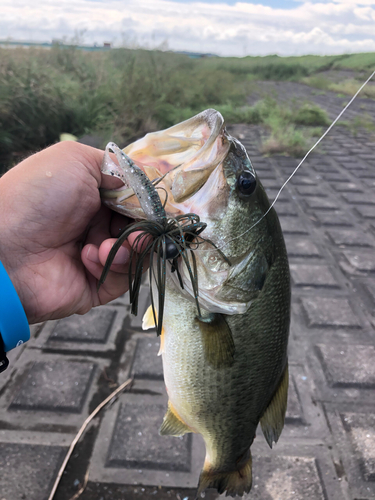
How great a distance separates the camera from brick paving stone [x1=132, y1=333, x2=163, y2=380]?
263 cm

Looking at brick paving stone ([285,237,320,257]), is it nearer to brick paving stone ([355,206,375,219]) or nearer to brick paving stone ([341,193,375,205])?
brick paving stone ([355,206,375,219])

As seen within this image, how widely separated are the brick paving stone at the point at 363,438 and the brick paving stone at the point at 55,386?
1.79m

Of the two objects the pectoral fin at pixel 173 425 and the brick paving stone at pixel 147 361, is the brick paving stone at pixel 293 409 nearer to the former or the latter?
the brick paving stone at pixel 147 361

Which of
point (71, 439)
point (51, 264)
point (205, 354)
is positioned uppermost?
point (51, 264)

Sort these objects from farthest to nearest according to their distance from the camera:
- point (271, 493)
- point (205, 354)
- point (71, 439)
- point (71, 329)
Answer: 1. point (71, 329)
2. point (71, 439)
3. point (271, 493)
4. point (205, 354)

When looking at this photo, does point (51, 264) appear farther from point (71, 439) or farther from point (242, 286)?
point (71, 439)

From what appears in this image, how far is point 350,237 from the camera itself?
4613 millimetres

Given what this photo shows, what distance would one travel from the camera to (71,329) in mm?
3002

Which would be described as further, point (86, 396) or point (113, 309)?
point (113, 309)

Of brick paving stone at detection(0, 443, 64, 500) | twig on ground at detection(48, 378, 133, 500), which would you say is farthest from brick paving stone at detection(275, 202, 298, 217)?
brick paving stone at detection(0, 443, 64, 500)

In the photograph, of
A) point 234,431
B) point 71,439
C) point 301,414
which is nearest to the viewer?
point 234,431

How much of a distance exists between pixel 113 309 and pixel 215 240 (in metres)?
2.31

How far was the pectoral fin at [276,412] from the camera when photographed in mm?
1514

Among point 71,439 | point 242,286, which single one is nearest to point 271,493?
point 71,439
